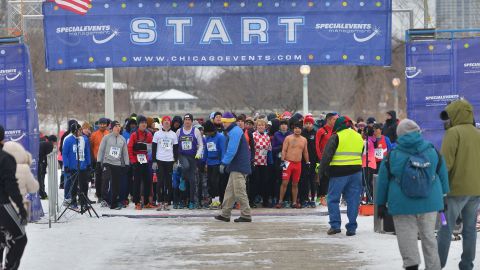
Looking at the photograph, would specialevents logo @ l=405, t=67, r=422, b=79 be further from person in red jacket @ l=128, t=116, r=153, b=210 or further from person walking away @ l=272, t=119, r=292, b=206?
person in red jacket @ l=128, t=116, r=153, b=210

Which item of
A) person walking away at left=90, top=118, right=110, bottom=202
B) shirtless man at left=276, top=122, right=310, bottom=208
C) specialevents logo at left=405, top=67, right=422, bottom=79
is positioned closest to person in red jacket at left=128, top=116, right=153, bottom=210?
person walking away at left=90, top=118, right=110, bottom=202

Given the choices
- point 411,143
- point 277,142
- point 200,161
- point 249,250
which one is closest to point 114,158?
point 200,161

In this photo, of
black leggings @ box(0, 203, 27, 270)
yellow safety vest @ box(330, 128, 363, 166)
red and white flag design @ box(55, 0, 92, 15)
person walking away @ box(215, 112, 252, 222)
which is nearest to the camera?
black leggings @ box(0, 203, 27, 270)

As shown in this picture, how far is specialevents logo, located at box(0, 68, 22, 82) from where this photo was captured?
1636 cm

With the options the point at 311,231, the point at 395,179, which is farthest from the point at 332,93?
the point at 395,179

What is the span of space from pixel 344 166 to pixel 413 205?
457 centimetres

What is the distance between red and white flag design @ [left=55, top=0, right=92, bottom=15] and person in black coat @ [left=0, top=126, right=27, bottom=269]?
293 inches

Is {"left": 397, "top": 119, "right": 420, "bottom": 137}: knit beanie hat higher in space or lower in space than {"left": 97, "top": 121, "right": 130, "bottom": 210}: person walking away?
higher

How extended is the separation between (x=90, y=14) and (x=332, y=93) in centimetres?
6243

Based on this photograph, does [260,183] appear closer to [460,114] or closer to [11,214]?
[460,114]

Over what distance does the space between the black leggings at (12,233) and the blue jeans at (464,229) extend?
4.38 meters

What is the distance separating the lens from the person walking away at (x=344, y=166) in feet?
46.8

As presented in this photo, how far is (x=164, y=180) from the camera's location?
63.6 feet

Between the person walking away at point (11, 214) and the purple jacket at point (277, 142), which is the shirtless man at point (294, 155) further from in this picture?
the person walking away at point (11, 214)
